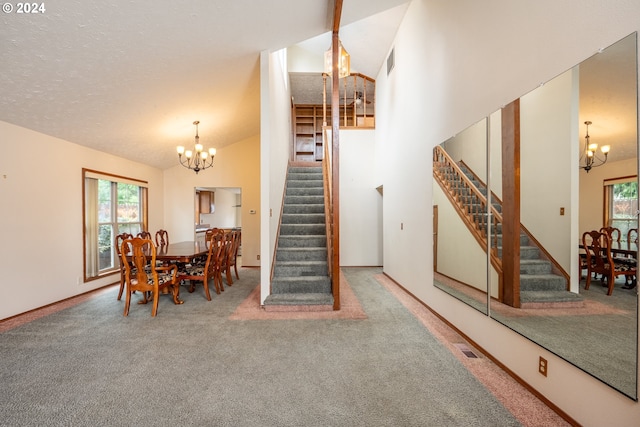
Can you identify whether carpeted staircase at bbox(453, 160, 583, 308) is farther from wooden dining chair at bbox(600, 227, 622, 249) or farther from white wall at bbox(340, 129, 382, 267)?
white wall at bbox(340, 129, 382, 267)

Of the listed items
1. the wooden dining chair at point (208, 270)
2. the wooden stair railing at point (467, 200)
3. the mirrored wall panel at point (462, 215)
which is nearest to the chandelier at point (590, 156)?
the wooden stair railing at point (467, 200)

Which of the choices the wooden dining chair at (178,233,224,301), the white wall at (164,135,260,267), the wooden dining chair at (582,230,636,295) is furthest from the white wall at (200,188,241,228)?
the wooden dining chair at (582,230,636,295)

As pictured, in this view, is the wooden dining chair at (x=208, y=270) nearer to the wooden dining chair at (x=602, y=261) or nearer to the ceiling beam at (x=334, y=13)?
the ceiling beam at (x=334, y=13)

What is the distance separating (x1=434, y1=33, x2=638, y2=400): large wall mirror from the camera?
1.33m

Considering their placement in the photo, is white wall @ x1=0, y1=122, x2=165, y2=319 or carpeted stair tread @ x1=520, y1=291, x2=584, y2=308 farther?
white wall @ x1=0, y1=122, x2=165, y2=319

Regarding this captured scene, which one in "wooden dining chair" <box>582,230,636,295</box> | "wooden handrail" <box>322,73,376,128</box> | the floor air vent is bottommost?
the floor air vent

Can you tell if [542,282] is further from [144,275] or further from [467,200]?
[144,275]

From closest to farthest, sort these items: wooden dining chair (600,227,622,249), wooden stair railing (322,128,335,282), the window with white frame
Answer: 1. wooden dining chair (600,227,622,249)
2. wooden stair railing (322,128,335,282)
3. the window with white frame

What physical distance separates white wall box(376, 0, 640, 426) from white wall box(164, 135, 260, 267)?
3.47m

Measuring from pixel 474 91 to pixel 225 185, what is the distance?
19.0 feet

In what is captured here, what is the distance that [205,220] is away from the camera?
1052cm

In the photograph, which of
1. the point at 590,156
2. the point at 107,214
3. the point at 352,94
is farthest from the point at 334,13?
the point at 352,94

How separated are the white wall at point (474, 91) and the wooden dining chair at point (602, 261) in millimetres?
563

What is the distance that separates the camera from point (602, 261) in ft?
4.77
